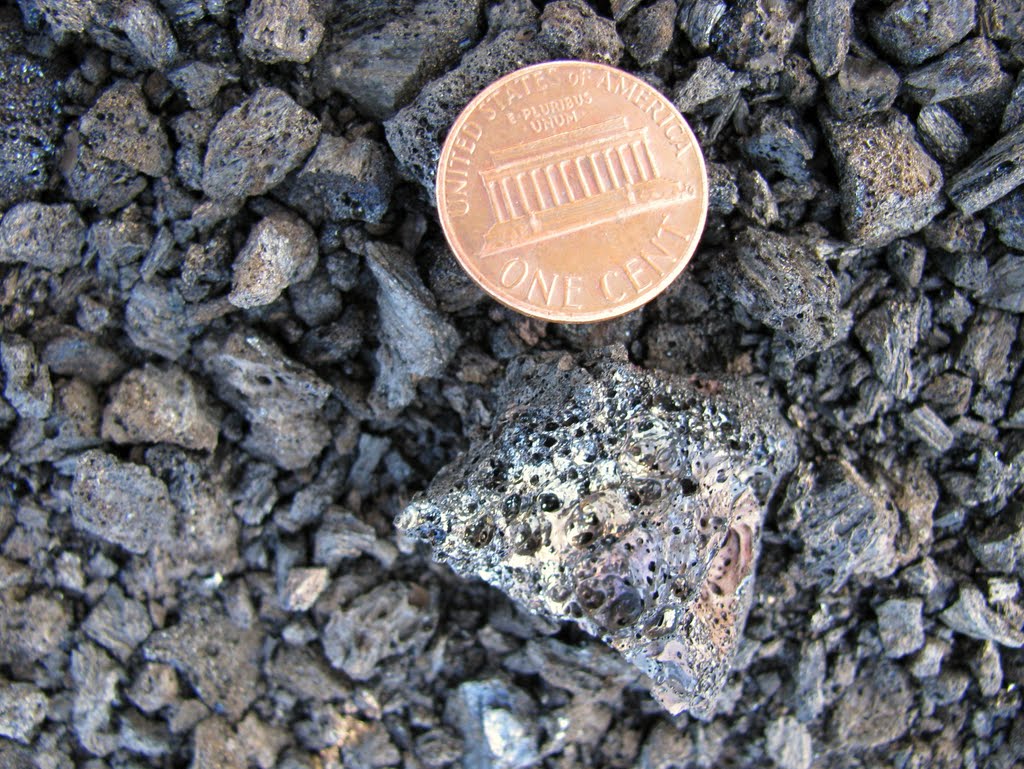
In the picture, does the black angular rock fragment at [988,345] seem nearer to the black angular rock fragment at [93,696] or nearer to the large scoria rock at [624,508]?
the large scoria rock at [624,508]

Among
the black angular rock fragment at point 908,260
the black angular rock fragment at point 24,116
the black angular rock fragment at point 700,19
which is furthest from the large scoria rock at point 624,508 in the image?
the black angular rock fragment at point 24,116

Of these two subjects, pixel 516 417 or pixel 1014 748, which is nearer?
pixel 516 417

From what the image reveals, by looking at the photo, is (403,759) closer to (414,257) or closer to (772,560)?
(772,560)

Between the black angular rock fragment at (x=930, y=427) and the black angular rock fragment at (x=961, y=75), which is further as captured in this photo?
the black angular rock fragment at (x=930, y=427)

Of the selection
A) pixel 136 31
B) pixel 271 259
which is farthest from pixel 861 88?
pixel 136 31

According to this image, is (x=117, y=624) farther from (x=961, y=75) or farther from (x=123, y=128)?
(x=961, y=75)

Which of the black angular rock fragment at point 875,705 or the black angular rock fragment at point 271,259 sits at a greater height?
the black angular rock fragment at point 271,259

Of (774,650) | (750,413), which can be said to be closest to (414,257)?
(750,413)
